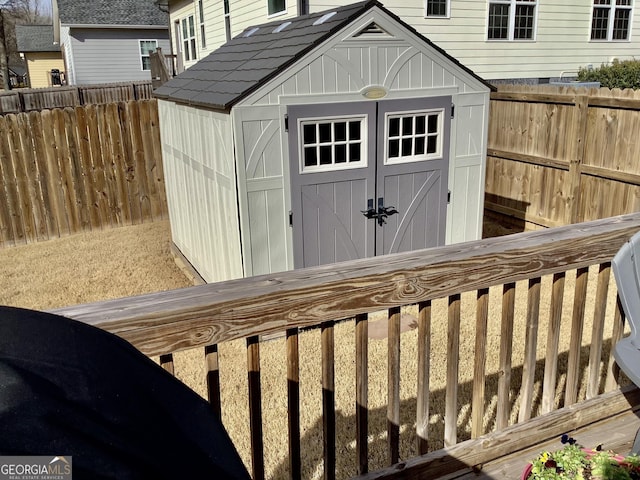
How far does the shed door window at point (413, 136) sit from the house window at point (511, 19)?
800cm

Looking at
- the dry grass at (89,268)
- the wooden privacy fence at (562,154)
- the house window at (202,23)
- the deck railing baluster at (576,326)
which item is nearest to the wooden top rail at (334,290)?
the deck railing baluster at (576,326)

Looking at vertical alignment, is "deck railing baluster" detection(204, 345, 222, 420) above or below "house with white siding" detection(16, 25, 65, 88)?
below

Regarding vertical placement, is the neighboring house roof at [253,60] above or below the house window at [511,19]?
below

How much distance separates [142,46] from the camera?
26.0 meters

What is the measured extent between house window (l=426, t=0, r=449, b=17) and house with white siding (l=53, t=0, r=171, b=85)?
16.9 m

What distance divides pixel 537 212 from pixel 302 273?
293 inches

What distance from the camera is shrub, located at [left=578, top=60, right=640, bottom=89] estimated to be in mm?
12836

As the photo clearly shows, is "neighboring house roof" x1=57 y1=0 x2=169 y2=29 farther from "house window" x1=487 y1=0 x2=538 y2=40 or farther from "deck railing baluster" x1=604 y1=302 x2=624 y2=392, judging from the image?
"deck railing baluster" x1=604 y1=302 x2=624 y2=392

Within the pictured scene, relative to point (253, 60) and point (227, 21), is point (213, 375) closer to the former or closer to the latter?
point (253, 60)

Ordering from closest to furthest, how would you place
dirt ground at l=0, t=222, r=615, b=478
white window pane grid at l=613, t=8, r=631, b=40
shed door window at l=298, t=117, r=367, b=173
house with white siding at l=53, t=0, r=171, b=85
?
1. dirt ground at l=0, t=222, r=615, b=478
2. shed door window at l=298, t=117, r=367, b=173
3. white window pane grid at l=613, t=8, r=631, b=40
4. house with white siding at l=53, t=0, r=171, b=85

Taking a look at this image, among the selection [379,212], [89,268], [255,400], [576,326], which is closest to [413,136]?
[379,212]

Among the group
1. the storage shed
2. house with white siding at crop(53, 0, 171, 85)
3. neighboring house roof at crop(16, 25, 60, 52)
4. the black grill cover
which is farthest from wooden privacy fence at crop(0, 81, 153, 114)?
neighboring house roof at crop(16, 25, 60, 52)

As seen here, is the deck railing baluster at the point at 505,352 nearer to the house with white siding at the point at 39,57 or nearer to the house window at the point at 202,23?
the house window at the point at 202,23

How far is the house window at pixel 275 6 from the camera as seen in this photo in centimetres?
1061
